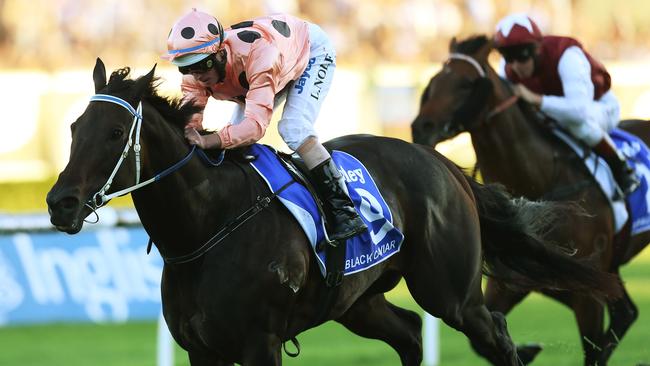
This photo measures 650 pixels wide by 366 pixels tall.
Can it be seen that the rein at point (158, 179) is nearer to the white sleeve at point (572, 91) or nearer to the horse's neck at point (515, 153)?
the horse's neck at point (515, 153)

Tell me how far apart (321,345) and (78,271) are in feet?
6.53

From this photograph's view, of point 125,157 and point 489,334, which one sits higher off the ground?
point 125,157

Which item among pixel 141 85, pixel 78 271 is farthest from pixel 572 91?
pixel 78 271

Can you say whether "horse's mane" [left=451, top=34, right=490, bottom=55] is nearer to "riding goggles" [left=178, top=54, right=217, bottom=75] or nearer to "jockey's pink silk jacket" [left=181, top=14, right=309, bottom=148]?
"jockey's pink silk jacket" [left=181, top=14, right=309, bottom=148]

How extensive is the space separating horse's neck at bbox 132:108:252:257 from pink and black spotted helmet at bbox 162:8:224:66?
277mm

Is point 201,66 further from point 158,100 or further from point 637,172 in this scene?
point 637,172

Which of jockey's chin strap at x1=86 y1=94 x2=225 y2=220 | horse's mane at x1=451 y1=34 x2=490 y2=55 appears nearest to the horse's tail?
horse's mane at x1=451 y1=34 x2=490 y2=55

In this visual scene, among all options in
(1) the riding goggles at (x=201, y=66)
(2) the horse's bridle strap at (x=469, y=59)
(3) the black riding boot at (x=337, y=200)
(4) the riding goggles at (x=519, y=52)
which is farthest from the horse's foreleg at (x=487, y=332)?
(4) the riding goggles at (x=519, y=52)

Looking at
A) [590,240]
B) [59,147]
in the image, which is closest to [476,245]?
[590,240]

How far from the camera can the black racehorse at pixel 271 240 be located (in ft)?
14.4

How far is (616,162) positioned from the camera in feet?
23.5

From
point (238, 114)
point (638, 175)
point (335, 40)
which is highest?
point (238, 114)

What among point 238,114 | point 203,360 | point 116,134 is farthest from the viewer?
point 238,114

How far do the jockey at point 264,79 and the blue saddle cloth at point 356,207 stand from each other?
88 millimetres
